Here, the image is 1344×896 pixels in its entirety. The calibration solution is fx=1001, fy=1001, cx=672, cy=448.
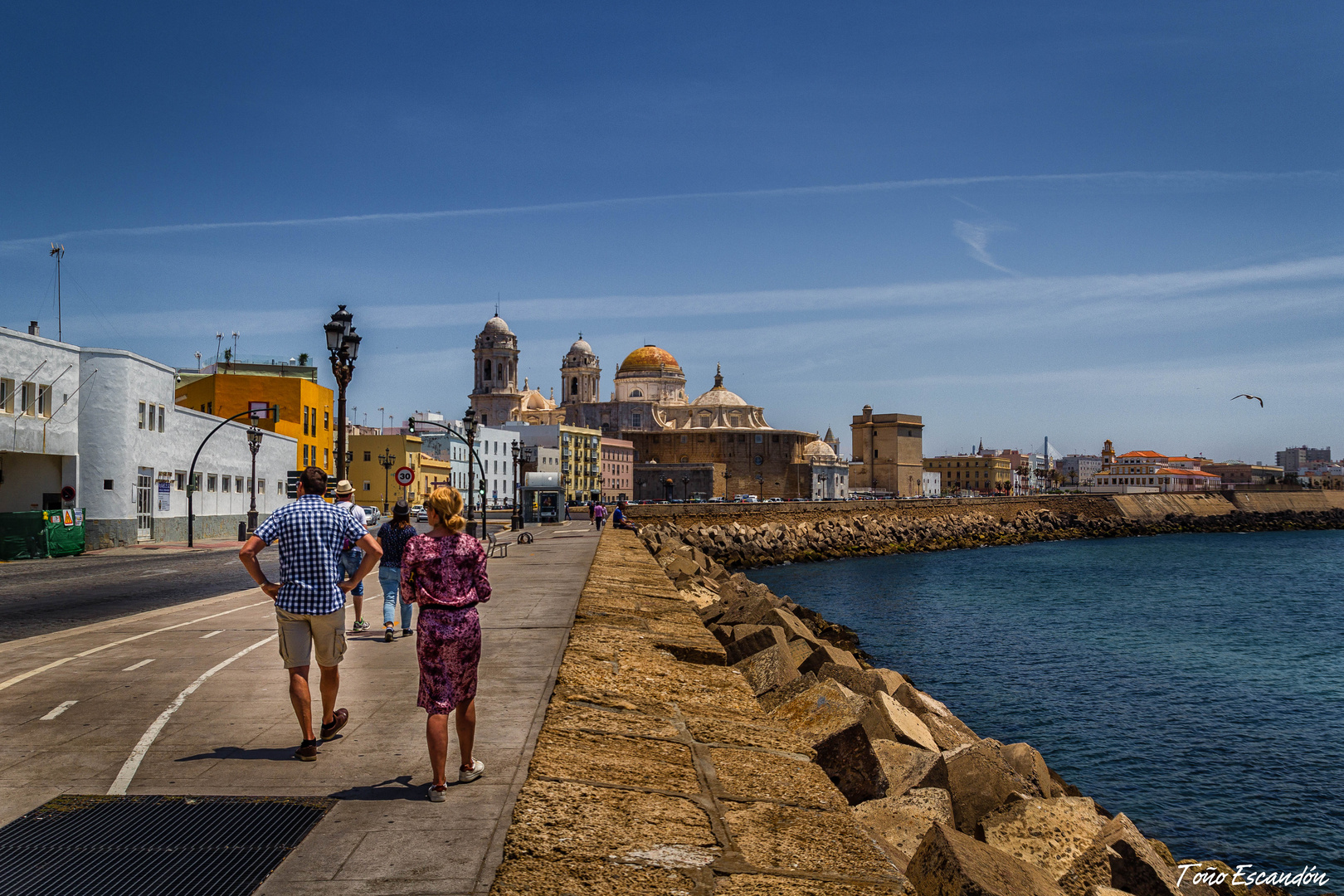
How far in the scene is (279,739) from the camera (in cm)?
619

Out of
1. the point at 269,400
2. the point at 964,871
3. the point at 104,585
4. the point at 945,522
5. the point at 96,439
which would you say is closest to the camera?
the point at 964,871

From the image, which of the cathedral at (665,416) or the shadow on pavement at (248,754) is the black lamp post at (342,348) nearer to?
the shadow on pavement at (248,754)

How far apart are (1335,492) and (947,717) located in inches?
5888

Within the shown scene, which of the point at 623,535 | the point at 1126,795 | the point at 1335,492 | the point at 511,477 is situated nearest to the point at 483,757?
the point at 1126,795

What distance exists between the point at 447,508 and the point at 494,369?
126 meters

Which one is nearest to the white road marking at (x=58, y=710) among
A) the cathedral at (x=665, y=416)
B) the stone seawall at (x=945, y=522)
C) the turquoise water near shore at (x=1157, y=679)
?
the turquoise water near shore at (x=1157, y=679)

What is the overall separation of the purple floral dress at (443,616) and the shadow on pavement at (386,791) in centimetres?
40

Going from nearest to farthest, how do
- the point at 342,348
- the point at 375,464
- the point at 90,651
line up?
the point at 90,651
the point at 342,348
the point at 375,464

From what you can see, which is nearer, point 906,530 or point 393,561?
point 393,561

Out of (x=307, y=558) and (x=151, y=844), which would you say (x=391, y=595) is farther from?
(x=151, y=844)

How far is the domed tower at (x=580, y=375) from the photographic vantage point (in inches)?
5281

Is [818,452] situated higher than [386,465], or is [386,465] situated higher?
[818,452]

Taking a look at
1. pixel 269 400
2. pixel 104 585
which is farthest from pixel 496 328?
pixel 104 585

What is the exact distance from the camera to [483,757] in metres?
5.76
